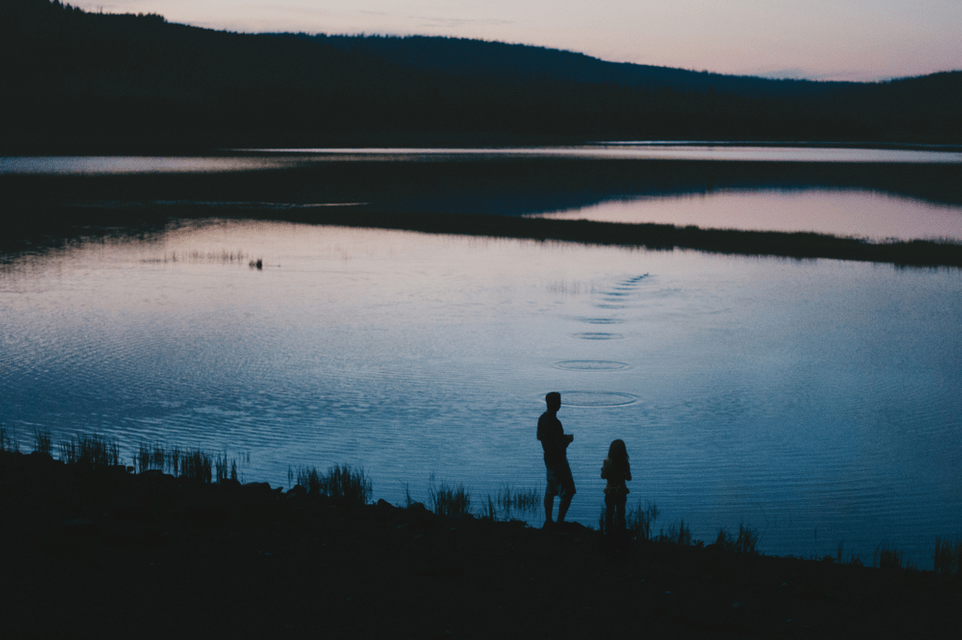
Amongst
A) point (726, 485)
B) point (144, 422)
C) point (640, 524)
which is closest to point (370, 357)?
point (144, 422)

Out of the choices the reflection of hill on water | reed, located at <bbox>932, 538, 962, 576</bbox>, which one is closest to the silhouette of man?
reed, located at <bbox>932, 538, 962, 576</bbox>

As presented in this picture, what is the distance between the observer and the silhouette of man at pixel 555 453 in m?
8.88

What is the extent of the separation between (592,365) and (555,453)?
984 centimetres

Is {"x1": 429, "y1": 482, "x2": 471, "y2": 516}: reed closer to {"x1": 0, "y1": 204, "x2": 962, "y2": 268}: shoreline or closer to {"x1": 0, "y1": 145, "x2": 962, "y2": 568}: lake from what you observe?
{"x1": 0, "y1": 145, "x2": 962, "y2": 568}: lake

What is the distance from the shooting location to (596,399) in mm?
16203

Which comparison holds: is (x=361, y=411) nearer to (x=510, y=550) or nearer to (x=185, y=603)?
(x=510, y=550)

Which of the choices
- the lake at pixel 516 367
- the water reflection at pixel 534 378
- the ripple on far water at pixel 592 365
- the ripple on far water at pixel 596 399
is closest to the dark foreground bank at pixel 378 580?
the lake at pixel 516 367

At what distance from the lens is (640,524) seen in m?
9.82

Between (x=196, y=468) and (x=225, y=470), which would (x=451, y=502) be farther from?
(x=196, y=468)

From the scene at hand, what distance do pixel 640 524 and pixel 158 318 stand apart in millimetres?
16476

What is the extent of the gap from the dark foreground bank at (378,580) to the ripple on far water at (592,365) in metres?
9.09

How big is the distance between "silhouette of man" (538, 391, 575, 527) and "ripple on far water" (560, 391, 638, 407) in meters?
6.59

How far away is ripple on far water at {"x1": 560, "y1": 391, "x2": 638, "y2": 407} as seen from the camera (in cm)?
1590

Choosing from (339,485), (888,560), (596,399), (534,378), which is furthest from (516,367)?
(888,560)
